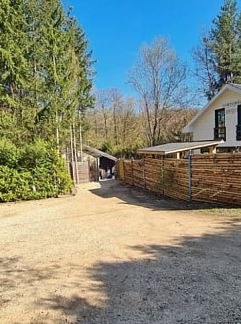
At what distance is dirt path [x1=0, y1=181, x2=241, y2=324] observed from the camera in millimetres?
3791

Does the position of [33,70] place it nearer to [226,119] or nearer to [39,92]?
[39,92]

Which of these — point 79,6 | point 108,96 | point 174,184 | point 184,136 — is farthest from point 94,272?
point 108,96

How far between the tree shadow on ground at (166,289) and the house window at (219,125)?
14.3m

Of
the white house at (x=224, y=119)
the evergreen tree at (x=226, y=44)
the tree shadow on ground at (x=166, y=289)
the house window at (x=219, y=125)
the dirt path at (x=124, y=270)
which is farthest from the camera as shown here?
the evergreen tree at (x=226, y=44)

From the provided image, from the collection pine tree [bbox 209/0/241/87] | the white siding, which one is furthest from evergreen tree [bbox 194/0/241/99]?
the white siding

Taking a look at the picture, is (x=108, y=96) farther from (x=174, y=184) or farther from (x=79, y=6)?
(x=174, y=184)

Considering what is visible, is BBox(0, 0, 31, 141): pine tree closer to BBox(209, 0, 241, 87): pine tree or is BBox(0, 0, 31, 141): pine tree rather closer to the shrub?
the shrub

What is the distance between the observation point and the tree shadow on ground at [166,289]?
364cm

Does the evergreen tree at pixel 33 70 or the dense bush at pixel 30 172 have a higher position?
the evergreen tree at pixel 33 70

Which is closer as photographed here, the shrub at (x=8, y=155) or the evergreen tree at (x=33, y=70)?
the shrub at (x=8, y=155)

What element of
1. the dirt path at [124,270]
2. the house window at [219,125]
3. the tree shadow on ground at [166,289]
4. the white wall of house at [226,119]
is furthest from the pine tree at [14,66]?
the tree shadow on ground at [166,289]

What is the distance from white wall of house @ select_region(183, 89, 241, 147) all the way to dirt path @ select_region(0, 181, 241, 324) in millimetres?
10181

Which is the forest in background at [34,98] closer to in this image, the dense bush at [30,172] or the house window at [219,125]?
the dense bush at [30,172]

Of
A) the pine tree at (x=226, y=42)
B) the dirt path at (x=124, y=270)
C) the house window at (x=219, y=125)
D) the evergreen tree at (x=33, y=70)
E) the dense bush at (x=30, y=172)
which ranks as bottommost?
the dirt path at (x=124, y=270)
